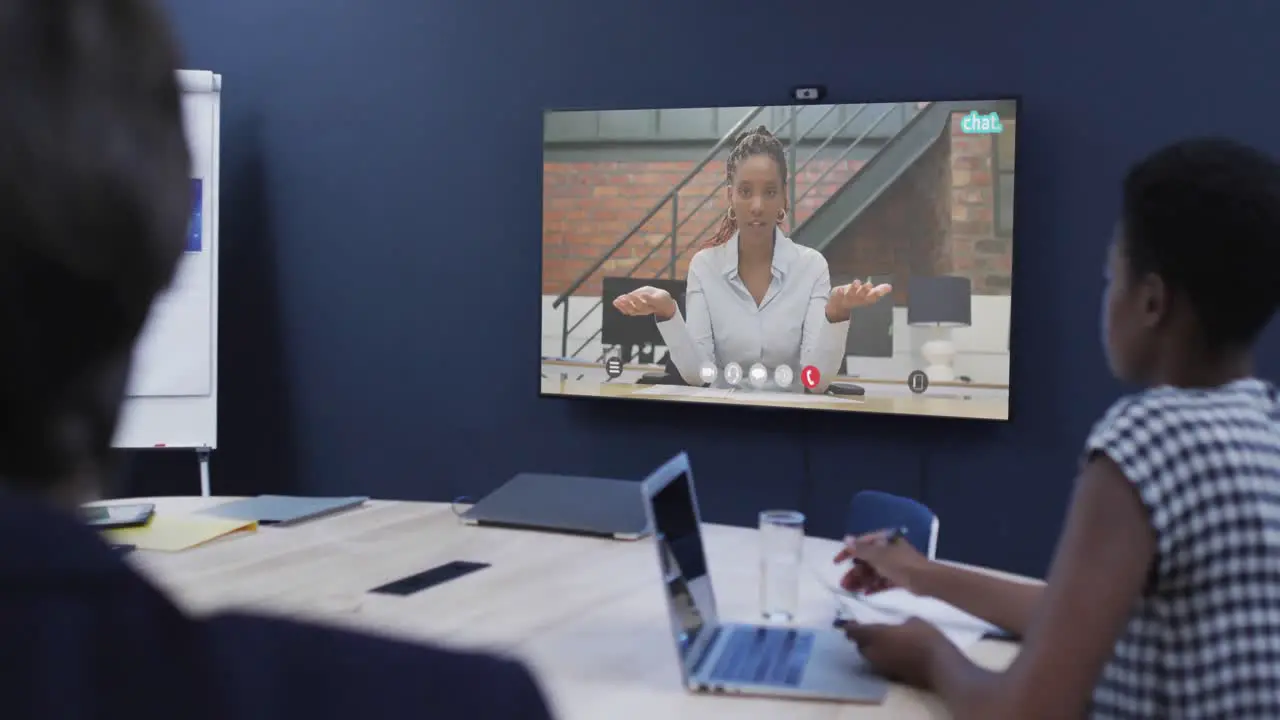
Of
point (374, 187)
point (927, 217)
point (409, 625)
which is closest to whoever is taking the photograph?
point (409, 625)

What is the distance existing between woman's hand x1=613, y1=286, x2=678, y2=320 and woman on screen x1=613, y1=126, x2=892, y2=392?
0.05m

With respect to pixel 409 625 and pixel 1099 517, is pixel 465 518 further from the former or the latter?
pixel 1099 517

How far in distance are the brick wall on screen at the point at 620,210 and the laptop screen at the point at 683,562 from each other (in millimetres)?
2072

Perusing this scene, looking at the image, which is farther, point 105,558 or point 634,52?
point 634,52

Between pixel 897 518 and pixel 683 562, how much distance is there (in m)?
0.94

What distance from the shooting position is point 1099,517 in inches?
42.8

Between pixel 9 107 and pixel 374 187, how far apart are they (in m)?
3.98

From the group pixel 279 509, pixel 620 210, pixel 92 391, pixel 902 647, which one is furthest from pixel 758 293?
pixel 92 391

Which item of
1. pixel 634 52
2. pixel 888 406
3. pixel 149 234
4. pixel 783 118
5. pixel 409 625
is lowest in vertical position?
pixel 409 625

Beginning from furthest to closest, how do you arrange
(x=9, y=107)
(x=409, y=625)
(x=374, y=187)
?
(x=374, y=187) → (x=409, y=625) → (x=9, y=107)

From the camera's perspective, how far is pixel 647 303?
370 centimetres

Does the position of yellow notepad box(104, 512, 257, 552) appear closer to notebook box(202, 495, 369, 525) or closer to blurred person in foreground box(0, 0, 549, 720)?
notebook box(202, 495, 369, 525)

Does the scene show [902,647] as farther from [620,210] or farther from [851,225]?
[620,210]

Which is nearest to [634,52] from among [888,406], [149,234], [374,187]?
[374,187]
